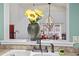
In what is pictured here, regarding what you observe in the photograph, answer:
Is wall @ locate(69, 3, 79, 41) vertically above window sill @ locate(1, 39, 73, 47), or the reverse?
wall @ locate(69, 3, 79, 41)

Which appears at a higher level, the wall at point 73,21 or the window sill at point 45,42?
the wall at point 73,21

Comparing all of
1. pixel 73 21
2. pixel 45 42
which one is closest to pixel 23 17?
pixel 45 42

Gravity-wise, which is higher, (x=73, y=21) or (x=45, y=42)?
(x=73, y=21)

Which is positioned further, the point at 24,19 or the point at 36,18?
the point at 24,19

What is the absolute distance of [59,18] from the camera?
1.61m

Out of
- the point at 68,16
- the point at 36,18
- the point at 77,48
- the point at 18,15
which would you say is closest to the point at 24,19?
the point at 18,15

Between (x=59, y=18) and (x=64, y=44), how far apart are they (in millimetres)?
278

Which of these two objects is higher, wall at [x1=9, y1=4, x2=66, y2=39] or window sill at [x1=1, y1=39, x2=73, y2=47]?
wall at [x1=9, y1=4, x2=66, y2=39]

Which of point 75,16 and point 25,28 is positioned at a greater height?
point 75,16

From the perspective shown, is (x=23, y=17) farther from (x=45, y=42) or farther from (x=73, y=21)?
(x=73, y=21)

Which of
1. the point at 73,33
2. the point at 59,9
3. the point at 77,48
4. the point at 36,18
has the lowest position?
the point at 77,48

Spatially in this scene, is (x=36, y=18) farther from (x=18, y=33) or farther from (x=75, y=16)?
(x=75, y=16)

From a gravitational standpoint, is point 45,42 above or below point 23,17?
below

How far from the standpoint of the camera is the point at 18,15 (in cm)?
166
